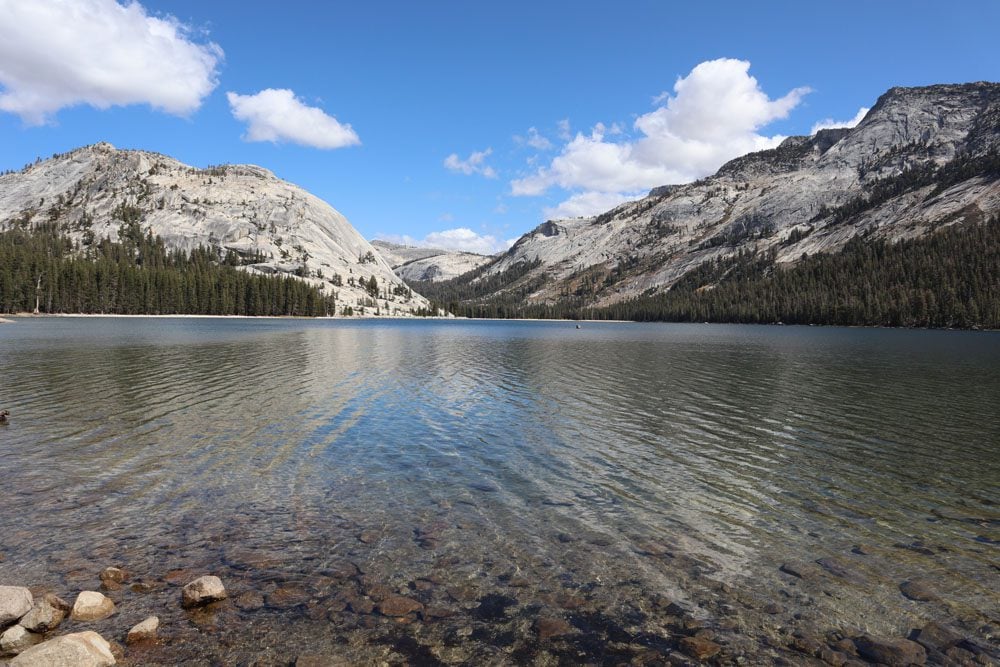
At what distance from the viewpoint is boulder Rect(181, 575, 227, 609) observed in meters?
12.2

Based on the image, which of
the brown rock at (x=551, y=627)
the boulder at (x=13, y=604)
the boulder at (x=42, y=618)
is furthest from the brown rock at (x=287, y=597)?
the brown rock at (x=551, y=627)

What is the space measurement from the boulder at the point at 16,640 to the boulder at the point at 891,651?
17.1m

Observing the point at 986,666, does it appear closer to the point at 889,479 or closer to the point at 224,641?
the point at 889,479

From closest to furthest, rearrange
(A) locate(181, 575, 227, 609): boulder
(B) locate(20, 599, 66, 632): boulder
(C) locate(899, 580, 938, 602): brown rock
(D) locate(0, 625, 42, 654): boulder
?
(D) locate(0, 625, 42, 654): boulder < (B) locate(20, 599, 66, 632): boulder < (A) locate(181, 575, 227, 609): boulder < (C) locate(899, 580, 938, 602): brown rock

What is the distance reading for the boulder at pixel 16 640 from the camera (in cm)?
1015

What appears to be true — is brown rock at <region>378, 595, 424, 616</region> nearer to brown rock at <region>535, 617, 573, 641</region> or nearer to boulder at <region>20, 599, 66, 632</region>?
brown rock at <region>535, 617, 573, 641</region>

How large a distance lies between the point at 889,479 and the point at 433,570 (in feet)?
69.5

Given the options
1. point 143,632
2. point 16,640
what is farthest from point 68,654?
point 16,640

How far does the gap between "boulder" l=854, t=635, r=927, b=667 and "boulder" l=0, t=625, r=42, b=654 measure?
1712 centimetres

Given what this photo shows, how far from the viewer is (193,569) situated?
1402 centimetres

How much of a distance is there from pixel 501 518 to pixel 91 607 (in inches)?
447

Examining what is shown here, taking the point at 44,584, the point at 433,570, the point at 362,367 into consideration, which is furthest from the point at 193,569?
the point at 362,367

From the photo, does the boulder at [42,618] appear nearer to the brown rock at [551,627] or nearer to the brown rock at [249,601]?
the brown rock at [249,601]

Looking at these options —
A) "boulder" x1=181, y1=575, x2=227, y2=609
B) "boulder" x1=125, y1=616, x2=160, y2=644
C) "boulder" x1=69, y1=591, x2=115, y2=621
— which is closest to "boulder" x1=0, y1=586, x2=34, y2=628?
"boulder" x1=69, y1=591, x2=115, y2=621
